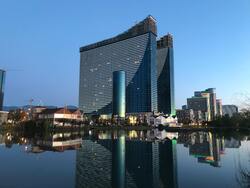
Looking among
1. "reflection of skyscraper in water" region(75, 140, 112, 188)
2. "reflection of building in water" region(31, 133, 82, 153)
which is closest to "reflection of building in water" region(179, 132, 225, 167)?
"reflection of skyscraper in water" region(75, 140, 112, 188)

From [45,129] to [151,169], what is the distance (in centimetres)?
9659

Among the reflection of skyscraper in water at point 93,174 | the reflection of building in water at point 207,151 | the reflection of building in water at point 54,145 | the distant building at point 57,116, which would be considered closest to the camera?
the reflection of skyscraper in water at point 93,174

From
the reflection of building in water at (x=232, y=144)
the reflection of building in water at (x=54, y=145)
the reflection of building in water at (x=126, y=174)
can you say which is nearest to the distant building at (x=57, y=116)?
the reflection of building in water at (x=54, y=145)

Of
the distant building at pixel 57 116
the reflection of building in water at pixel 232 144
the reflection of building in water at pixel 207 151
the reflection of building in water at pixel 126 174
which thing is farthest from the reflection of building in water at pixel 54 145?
the distant building at pixel 57 116

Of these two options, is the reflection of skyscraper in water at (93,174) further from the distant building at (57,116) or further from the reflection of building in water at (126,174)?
the distant building at (57,116)

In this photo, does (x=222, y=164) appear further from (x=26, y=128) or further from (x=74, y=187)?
(x=26, y=128)

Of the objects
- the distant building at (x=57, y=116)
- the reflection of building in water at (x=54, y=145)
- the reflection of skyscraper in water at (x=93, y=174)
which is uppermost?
the distant building at (x=57, y=116)

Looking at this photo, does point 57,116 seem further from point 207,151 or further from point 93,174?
point 93,174

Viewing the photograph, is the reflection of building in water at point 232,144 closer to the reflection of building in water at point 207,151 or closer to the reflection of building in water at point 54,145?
the reflection of building in water at point 207,151

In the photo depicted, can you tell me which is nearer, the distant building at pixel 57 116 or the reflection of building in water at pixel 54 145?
the reflection of building in water at pixel 54 145

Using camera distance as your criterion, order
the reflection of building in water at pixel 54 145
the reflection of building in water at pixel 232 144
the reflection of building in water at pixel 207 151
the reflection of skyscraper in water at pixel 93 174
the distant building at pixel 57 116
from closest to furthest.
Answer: the reflection of skyscraper in water at pixel 93 174
the reflection of building in water at pixel 207 151
the reflection of building in water at pixel 54 145
the reflection of building in water at pixel 232 144
the distant building at pixel 57 116

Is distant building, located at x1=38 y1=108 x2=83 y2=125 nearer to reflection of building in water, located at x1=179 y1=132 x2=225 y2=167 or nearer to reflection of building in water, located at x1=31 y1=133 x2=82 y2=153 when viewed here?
reflection of building in water, located at x1=31 y1=133 x2=82 y2=153

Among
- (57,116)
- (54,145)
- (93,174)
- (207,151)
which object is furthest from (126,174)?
(57,116)

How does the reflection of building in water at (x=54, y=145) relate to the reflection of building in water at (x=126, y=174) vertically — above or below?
above
